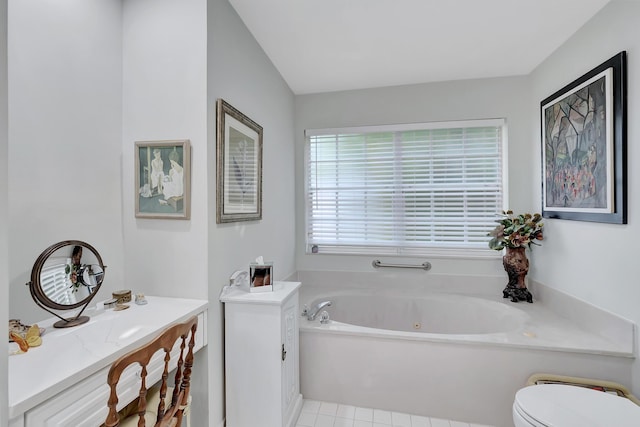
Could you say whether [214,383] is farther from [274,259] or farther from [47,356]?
[274,259]

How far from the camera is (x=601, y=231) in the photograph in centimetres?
179

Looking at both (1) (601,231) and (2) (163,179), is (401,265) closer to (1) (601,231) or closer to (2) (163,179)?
(1) (601,231)

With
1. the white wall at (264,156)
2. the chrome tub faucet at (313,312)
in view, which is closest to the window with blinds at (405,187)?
the white wall at (264,156)

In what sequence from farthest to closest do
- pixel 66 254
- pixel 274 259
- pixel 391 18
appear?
pixel 274 259, pixel 391 18, pixel 66 254

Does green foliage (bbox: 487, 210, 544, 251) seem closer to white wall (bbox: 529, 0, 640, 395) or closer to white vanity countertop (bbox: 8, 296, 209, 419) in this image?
white wall (bbox: 529, 0, 640, 395)

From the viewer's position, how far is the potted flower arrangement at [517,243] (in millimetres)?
2381

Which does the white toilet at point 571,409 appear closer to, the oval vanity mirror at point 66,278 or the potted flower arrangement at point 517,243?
the potted flower arrangement at point 517,243

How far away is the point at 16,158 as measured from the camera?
1.15 m

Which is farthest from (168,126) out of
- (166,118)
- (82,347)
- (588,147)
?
(588,147)

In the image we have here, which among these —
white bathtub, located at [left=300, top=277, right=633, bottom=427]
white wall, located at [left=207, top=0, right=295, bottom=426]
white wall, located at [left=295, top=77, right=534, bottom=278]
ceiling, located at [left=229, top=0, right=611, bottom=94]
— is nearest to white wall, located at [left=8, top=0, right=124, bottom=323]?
white wall, located at [left=207, top=0, right=295, bottom=426]

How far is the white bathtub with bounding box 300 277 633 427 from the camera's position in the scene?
1707 millimetres

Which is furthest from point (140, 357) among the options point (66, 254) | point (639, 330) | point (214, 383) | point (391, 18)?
point (639, 330)

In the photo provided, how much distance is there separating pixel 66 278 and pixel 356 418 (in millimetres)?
1735

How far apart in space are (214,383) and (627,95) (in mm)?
2698
